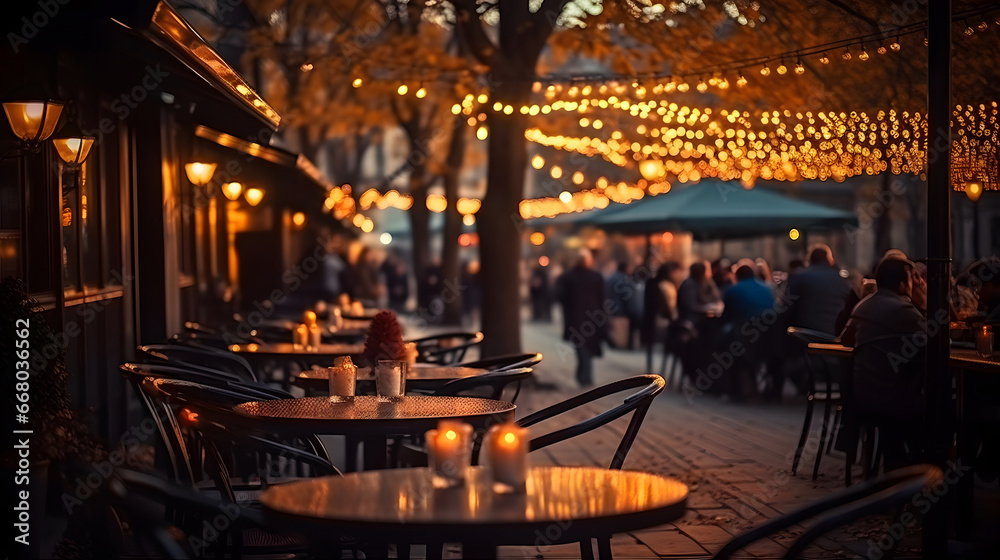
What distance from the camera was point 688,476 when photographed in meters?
8.58

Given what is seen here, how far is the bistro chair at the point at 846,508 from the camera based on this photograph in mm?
2996

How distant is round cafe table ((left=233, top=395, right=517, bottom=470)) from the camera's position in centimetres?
458

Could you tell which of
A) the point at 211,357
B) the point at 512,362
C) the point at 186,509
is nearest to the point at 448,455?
the point at 186,509

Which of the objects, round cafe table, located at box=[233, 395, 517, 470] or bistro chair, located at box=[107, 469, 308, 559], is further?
round cafe table, located at box=[233, 395, 517, 470]

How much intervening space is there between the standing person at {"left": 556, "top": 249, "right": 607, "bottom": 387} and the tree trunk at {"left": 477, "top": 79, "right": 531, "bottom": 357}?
1.42 meters

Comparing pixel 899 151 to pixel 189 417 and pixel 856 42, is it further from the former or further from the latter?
pixel 189 417

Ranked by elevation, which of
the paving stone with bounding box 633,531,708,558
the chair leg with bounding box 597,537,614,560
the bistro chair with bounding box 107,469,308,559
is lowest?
the paving stone with bounding box 633,531,708,558

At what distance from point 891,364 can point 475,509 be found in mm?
4841

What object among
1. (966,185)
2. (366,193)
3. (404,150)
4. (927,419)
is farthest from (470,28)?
(404,150)

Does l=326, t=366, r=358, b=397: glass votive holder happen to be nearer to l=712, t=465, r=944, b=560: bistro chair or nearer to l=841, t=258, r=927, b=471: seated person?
l=712, t=465, r=944, b=560: bistro chair

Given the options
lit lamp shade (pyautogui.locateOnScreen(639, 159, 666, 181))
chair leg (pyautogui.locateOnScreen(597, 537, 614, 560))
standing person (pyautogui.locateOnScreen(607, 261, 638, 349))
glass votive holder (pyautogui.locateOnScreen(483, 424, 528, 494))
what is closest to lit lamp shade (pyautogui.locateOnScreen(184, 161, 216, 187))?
chair leg (pyautogui.locateOnScreen(597, 537, 614, 560))

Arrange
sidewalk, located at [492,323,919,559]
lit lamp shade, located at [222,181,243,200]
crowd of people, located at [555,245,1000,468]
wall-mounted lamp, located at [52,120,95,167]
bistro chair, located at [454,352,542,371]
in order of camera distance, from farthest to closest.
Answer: lit lamp shade, located at [222,181,243,200] → crowd of people, located at [555,245,1000,468] → bistro chair, located at [454,352,542,371] → wall-mounted lamp, located at [52,120,95,167] → sidewalk, located at [492,323,919,559]

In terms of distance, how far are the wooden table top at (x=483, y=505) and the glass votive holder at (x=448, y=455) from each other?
27 millimetres

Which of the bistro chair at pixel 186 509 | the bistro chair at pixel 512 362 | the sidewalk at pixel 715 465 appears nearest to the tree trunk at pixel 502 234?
the sidewalk at pixel 715 465
